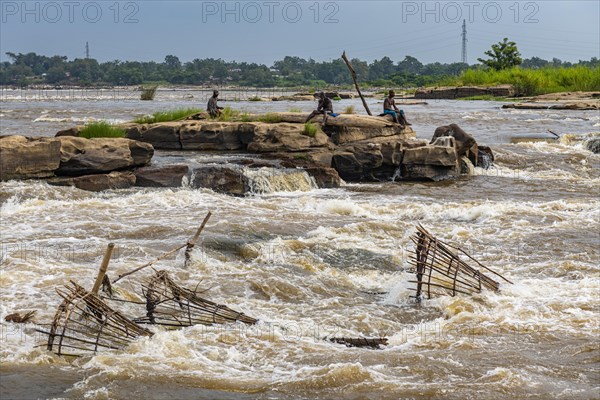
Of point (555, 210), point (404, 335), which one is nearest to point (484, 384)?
point (404, 335)

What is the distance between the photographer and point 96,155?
A: 15320mm

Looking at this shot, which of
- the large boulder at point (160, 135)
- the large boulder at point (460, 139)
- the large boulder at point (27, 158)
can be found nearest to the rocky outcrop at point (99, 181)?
the large boulder at point (27, 158)

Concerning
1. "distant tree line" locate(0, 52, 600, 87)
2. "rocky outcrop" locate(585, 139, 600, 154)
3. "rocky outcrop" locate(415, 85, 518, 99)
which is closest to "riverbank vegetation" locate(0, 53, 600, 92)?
"distant tree line" locate(0, 52, 600, 87)

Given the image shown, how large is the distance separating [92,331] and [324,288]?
116 inches

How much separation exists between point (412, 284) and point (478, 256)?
6.80 ft

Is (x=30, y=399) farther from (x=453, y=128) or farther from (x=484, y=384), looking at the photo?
(x=453, y=128)

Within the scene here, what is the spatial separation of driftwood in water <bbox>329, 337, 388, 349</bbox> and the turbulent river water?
0.12m

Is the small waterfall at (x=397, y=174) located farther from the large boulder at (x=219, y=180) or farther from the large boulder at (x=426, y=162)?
the large boulder at (x=219, y=180)

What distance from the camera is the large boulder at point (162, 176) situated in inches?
604

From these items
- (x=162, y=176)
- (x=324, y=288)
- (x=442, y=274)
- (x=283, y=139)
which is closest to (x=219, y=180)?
(x=162, y=176)

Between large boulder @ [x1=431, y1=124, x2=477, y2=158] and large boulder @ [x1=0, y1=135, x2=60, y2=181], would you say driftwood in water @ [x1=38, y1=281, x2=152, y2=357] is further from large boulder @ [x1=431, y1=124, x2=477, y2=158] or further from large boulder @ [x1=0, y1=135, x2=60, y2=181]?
large boulder @ [x1=431, y1=124, x2=477, y2=158]

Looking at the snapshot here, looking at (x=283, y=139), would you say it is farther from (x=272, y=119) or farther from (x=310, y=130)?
(x=272, y=119)

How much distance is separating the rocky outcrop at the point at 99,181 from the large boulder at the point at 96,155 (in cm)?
24

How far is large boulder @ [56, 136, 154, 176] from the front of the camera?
49.5ft
